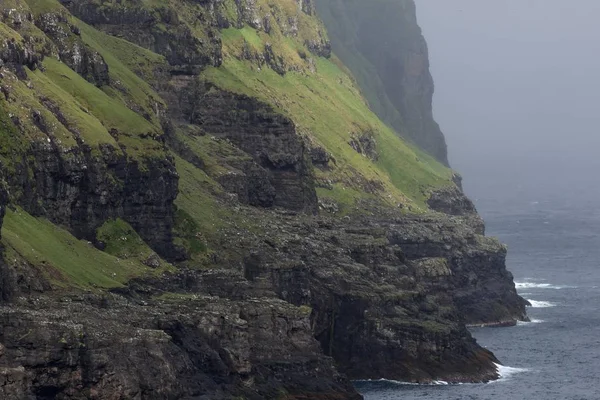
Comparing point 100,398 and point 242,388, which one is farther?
point 242,388

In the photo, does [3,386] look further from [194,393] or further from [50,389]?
[194,393]

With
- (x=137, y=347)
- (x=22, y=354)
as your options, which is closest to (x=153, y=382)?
(x=137, y=347)

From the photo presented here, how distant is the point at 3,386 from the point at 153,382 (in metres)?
19.6

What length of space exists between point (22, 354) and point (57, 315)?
848 centimetres

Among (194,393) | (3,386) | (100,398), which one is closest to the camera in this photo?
(3,386)

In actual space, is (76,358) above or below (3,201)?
below

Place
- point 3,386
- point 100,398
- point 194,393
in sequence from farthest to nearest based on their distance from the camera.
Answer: point 194,393
point 100,398
point 3,386

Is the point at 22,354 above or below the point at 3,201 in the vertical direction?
below

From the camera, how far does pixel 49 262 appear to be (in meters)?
200

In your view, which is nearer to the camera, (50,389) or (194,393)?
(50,389)

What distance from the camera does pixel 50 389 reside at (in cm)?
17412

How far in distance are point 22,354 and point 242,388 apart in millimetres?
32778

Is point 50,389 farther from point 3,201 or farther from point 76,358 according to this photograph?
point 3,201

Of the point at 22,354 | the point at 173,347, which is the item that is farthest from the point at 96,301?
the point at 22,354
